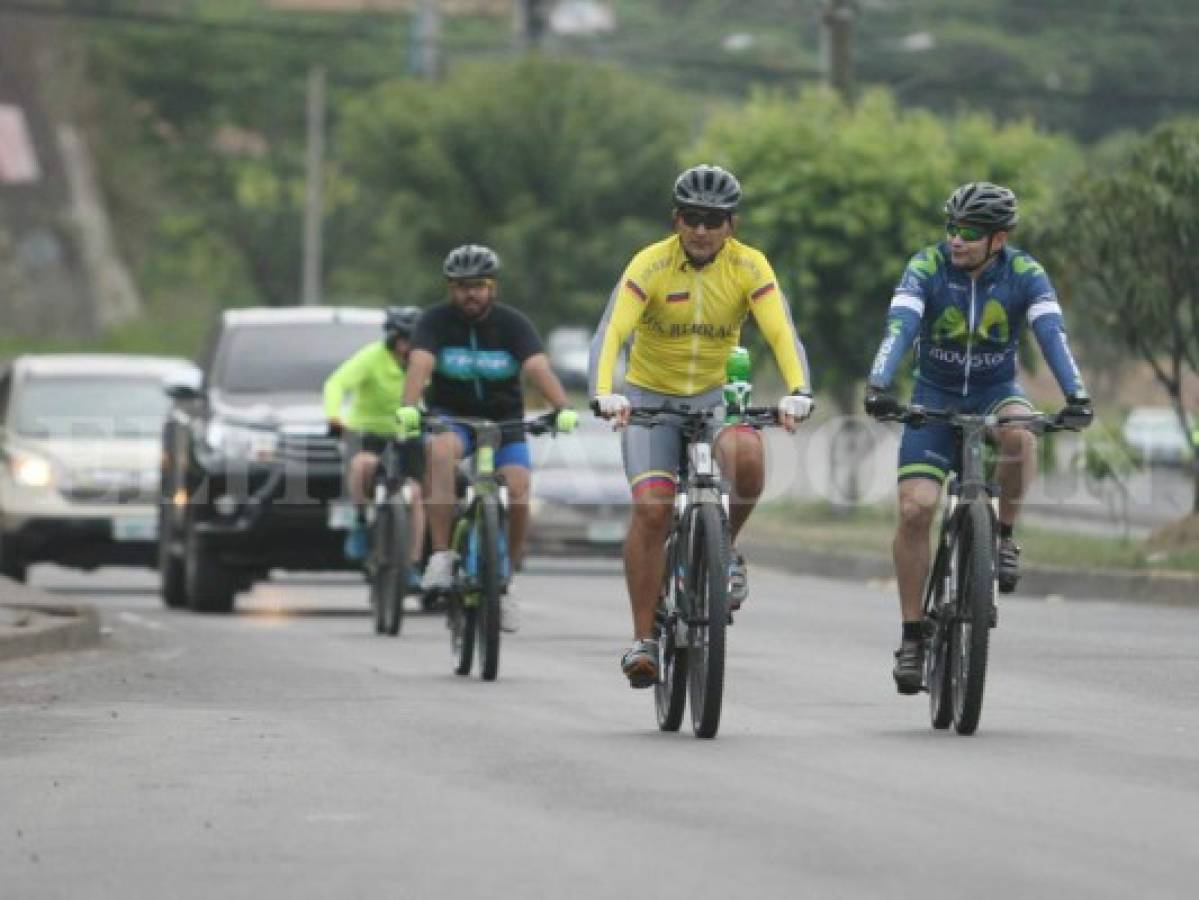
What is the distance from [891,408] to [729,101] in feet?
247

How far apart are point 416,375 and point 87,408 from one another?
34.7 feet

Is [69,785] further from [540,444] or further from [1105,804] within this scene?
[540,444]

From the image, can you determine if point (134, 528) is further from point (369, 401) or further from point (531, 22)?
point (531, 22)

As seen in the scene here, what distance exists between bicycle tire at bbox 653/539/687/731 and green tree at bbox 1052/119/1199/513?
41.2ft

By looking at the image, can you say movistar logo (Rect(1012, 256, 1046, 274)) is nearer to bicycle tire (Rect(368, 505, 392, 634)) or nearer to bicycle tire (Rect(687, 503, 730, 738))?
bicycle tire (Rect(687, 503, 730, 738))

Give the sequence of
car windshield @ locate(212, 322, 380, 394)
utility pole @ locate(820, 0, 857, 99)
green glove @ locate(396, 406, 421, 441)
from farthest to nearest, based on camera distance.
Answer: utility pole @ locate(820, 0, 857, 99), car windshield @ locate(212, 322, 380, 394), green glove @ locate(396, 406, 421, 441)

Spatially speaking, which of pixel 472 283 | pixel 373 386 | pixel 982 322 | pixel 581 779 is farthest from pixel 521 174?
pixel 581 779

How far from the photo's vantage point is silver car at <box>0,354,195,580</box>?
25188 millimetres

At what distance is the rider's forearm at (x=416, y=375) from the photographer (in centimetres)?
1616

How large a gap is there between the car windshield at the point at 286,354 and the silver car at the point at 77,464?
117 cm

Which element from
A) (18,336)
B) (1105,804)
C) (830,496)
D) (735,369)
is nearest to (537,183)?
(18,336)

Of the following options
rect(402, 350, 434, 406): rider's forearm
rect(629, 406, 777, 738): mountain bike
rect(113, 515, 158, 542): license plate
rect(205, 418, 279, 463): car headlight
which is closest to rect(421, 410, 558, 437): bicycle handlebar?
rect(402, 350, 434, 406): rider's forearm

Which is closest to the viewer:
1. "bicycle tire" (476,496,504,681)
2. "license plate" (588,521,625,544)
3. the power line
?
"bicycle tire" (476,496,504,681)

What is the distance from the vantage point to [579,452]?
107 ft
